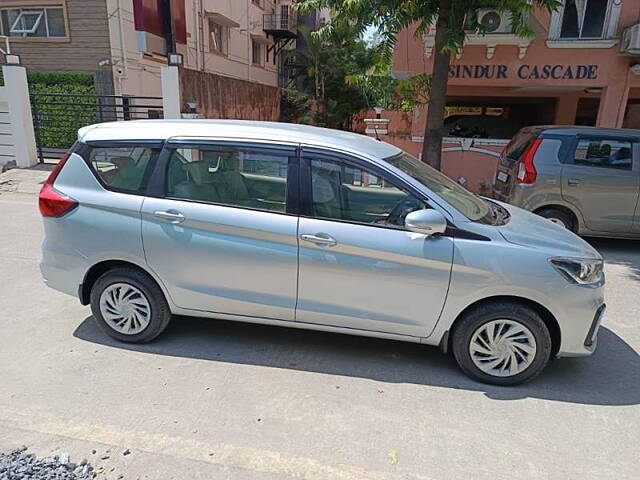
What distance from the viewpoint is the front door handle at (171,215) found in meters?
3.15

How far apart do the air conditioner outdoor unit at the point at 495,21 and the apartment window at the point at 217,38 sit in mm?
13442

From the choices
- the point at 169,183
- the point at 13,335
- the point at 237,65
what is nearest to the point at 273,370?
the point at 169,183

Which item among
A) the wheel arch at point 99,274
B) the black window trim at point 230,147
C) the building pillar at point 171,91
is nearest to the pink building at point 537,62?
the building pillar at point 171,91

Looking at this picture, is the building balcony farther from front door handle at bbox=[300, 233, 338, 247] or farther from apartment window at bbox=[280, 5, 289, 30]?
front door handle at bbox=[300, 233, 338, 247]

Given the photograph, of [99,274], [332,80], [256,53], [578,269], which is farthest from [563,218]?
[256,53]

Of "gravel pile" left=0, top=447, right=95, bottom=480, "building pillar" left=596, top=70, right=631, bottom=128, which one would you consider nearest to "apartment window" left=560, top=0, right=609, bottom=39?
"building pillar" left=596, top=70, right=631, bottom=128

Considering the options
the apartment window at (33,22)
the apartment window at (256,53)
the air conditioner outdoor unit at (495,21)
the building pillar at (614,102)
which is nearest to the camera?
the air conditioner outdoor unit at (495,21)

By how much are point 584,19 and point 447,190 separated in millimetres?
9134

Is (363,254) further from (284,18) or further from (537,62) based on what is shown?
(284,18)

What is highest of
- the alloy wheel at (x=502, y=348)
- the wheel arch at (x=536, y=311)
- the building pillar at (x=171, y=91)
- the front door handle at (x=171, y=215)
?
the building pillar at (x=171, y=91)

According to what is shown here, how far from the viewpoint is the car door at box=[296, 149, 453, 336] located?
2.91 meters

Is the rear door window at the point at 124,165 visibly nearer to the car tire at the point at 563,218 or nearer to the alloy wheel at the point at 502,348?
the alloy wheel at the point at 502,348

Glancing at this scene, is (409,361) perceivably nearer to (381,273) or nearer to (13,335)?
(381,273)

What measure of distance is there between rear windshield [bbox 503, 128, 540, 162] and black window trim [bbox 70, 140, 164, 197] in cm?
512
